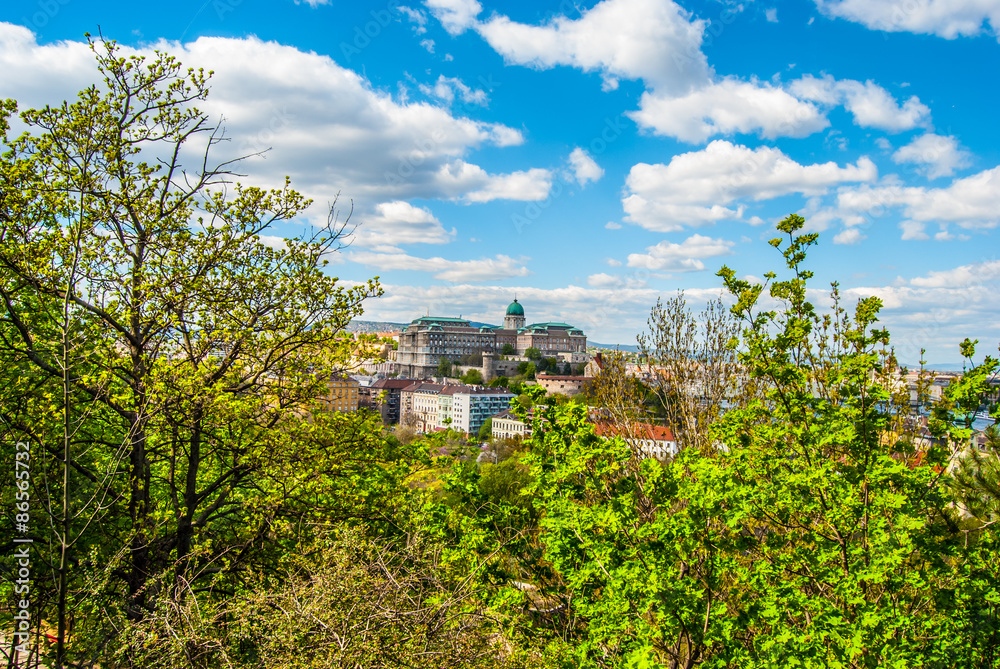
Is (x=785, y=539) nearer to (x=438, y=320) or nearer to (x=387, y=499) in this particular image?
(x=387, y=499)

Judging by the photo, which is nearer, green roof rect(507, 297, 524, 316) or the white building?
the white building

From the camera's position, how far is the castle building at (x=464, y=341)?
5281 inches

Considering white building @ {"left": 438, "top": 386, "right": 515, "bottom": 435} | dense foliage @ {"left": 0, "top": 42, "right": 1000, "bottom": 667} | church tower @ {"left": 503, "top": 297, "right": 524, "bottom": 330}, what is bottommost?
white building @ {"left": 438, "top": 386, "right": 515, "bottom": 435}

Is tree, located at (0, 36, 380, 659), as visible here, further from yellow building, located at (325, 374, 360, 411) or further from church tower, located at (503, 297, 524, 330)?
church tower, located at (503, 297, 524, 330)

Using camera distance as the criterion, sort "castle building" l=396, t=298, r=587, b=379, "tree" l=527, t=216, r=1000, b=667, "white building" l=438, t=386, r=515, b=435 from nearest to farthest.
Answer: "tree" l=527, t=216, r=1000, b=667, "white building" l=438, t=386, r=515, b=435, "castle building" l=396, t=298, r=587, b=379

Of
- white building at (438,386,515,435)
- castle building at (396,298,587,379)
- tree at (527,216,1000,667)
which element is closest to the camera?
tree at (527,216,1000,667)

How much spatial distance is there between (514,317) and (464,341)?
1466 centimetres

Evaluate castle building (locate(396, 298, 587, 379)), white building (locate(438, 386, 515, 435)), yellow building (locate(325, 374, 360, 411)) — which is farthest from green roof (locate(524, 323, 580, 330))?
yellow building (locate(325, 374, 360, 411))

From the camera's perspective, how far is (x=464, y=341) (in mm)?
137250

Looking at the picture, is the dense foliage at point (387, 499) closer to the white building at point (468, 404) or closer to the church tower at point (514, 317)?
the white building at point (468, 404)

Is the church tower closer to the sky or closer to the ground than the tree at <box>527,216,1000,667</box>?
closer to the sky

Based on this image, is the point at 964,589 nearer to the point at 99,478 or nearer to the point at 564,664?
the point at 564,664

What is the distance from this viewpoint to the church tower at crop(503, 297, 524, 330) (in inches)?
5655

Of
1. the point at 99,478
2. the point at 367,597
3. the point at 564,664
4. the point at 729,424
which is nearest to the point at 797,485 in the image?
the point at 729,424
